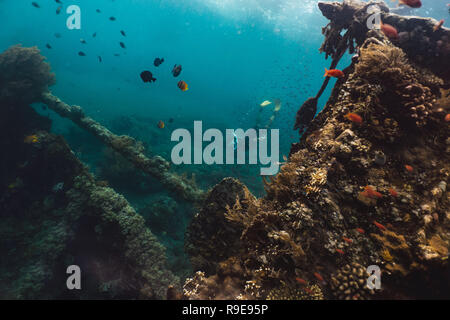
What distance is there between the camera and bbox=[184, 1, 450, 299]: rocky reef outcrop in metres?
2.62

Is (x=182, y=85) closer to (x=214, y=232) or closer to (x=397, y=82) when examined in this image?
(x=214, y=232)

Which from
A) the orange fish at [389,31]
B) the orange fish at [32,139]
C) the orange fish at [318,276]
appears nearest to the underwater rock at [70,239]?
the orange fish at [32,139]

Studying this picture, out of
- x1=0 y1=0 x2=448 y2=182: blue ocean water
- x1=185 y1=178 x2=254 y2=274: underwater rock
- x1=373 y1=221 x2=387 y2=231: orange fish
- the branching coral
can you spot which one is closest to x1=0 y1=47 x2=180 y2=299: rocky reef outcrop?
x1=185 y1=178 x2=254 y2=274: underwater rock

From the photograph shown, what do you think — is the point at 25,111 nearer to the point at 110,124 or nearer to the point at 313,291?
the point at 110,124

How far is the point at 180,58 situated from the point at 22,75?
434 feet

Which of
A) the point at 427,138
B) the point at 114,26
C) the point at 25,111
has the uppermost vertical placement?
the point at 114,26

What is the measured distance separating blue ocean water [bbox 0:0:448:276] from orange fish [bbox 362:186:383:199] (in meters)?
10.4

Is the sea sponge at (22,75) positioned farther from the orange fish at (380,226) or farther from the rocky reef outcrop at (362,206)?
the orange fish at (380,226)

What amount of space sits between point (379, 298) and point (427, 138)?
2762mm

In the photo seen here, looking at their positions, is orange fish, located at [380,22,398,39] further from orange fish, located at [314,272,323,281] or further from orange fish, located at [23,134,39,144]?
orange fish, located at [23,134,39,144]

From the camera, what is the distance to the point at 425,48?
453 cm

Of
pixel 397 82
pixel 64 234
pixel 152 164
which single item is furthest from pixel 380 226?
pixel 64 234

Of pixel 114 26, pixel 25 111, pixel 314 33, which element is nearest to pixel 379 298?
pixel 25 111

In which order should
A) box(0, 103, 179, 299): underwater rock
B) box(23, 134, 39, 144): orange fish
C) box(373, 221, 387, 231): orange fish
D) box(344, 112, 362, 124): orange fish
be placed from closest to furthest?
box(373, 221, 387, 231): orange fish, box(344, 112, 362, 124): orange fish, box(0, 103, 179, 299): underwater rock, box(23, 134, 39, 144): orange fish
